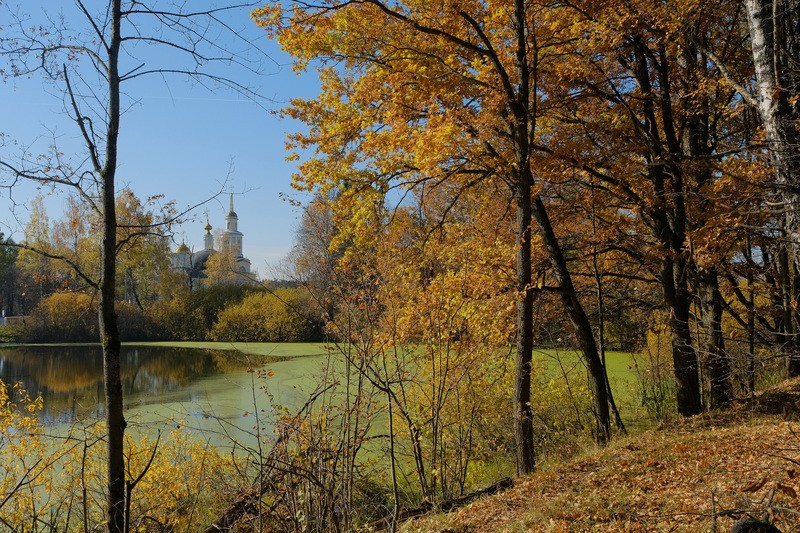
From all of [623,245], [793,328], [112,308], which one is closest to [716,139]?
[623,245]

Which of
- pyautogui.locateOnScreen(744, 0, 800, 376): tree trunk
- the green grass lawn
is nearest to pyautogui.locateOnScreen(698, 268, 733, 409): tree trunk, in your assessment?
the green grass lawn

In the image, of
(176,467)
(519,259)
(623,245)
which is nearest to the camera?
(519,259)

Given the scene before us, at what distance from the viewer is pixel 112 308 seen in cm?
527

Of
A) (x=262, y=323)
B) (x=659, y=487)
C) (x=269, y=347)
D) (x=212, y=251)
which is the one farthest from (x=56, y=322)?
(x=659, y=487)

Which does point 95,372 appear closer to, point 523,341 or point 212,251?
point 523,341

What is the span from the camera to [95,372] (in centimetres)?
2422

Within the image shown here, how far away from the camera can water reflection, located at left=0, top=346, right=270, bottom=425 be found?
15.7 m

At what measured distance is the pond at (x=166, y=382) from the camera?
12039 mm

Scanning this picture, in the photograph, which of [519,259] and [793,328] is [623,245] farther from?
[519,259]

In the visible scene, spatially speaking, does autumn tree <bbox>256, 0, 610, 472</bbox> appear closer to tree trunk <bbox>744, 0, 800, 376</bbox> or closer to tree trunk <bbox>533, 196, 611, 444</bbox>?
tree trunk <bbox>533, 196, 611, 444</bbox>

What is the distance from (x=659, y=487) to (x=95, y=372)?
24.8 metres

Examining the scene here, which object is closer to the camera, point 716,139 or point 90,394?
point 716,139

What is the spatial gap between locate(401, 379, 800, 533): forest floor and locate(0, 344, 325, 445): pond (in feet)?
12.6

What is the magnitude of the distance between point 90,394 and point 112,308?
13823 millimetres
